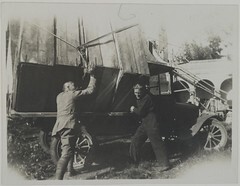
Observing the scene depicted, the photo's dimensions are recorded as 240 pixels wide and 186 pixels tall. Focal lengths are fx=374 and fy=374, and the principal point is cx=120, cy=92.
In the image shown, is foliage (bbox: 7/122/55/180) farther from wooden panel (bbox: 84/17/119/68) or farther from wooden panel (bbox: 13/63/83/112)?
wooden panel (bbox: 84/17/119/68)

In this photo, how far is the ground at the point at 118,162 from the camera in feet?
16.8

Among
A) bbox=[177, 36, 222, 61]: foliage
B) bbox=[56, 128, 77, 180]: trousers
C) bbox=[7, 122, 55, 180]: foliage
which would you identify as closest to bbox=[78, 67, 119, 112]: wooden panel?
bbox=[56, 128, 77, 180]: trousers

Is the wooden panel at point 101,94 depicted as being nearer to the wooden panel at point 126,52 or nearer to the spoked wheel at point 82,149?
the wooden panel at point 126,52

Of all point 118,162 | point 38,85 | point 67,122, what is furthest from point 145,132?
point 38,85

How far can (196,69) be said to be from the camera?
5.60m

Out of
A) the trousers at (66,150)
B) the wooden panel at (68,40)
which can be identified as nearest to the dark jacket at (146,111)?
the trousers at (66,150)

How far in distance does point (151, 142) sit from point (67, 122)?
1245mm

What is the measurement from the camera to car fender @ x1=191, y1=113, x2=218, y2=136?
5.64 m

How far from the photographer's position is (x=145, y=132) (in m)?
5.38

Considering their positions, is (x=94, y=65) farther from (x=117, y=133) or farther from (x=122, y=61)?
(x=117, y=133)

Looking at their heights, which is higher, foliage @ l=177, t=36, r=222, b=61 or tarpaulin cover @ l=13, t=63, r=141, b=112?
foliage @ l=177, t=36, r=222, b=61

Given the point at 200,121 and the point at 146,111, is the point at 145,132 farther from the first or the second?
the point at 200,121

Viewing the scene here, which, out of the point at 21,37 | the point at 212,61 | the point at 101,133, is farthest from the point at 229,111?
the point at 21,37

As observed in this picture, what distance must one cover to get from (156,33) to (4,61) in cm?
219
